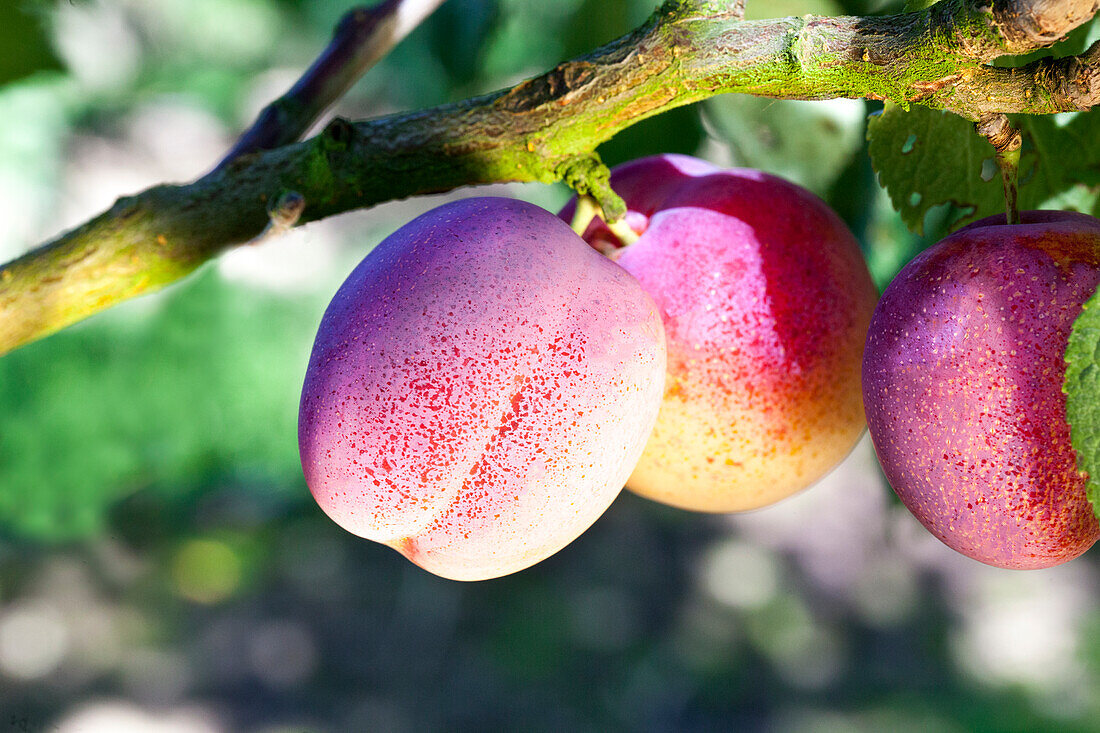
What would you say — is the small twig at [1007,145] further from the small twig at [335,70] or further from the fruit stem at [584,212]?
the small twig at [335,70]

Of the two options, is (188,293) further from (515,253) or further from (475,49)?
(515,253)

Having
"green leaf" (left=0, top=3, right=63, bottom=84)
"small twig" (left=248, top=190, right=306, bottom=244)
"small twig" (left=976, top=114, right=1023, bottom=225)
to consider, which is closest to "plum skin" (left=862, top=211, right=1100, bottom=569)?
"small twig" (left=976, top=114, right=1023, bottom=225)

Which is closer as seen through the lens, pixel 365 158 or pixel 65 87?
pixel 365 158

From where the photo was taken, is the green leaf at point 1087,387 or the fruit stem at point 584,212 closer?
the green leaf at point 1087,387

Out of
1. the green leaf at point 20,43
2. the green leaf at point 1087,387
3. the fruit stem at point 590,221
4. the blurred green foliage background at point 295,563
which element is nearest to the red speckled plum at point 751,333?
the fruit stem at point 590,221

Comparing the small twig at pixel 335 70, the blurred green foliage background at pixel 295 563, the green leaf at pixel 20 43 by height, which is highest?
the green leaf at pixel 20 43

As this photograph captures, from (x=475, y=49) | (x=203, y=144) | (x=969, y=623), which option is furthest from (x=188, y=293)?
(x=969, y=623)

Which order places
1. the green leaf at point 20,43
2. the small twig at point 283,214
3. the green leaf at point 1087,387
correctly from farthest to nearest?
1. the green leaf at point 20,43
2. the small twig at point 283,214
3. the green leaf at point 1087,387
